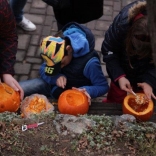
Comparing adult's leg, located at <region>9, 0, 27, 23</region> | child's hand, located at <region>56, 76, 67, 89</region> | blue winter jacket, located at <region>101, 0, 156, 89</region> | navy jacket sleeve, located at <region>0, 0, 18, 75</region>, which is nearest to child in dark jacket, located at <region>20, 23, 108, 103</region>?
child's hand, located at <region>56, 76, 67, 89</region>

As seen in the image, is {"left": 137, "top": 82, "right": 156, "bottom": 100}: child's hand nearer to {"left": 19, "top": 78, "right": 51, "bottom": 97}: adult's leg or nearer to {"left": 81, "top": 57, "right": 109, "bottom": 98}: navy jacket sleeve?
{"left": 81, "top": 57, "right": 109, "bottom": 98}: navy jacket sleeve

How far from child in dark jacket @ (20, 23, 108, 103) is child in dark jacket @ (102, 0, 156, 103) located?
0.52 ft

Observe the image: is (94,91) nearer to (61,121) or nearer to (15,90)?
(15,90)

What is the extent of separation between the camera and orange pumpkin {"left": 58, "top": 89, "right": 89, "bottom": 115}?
3.02 meters

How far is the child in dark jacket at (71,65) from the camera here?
10.8 ft

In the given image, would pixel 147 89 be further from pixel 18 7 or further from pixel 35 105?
pixel 18 7

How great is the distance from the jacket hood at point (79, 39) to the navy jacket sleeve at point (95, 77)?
0.43 feet

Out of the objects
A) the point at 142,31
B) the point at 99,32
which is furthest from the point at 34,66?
the point at 142,31

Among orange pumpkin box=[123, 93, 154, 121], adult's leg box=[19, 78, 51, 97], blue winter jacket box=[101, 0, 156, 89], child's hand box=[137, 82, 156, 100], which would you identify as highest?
blue winter jacket box=[101, 0, 156, 89]

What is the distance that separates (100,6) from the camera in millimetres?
4191

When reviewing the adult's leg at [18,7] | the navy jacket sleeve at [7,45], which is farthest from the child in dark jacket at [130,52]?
the adult's leg at [18,7]

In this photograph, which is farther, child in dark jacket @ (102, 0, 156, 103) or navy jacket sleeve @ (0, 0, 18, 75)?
navy jacket sleeve @ (0, 0, 18, 75)

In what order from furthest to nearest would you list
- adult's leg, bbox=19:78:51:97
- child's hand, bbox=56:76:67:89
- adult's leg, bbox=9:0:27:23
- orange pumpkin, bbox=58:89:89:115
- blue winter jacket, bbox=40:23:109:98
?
adult's leg, bbox=9:0:27:23 → adult's leg, bbox=19:78:51:97 → child's hand, bbox=56:76:67:89 → blue winter jacket, bbox=40:23:109:98 → orange pumpkin, bbox=58:89:89:115

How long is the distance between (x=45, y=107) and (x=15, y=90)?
12.7 inches
